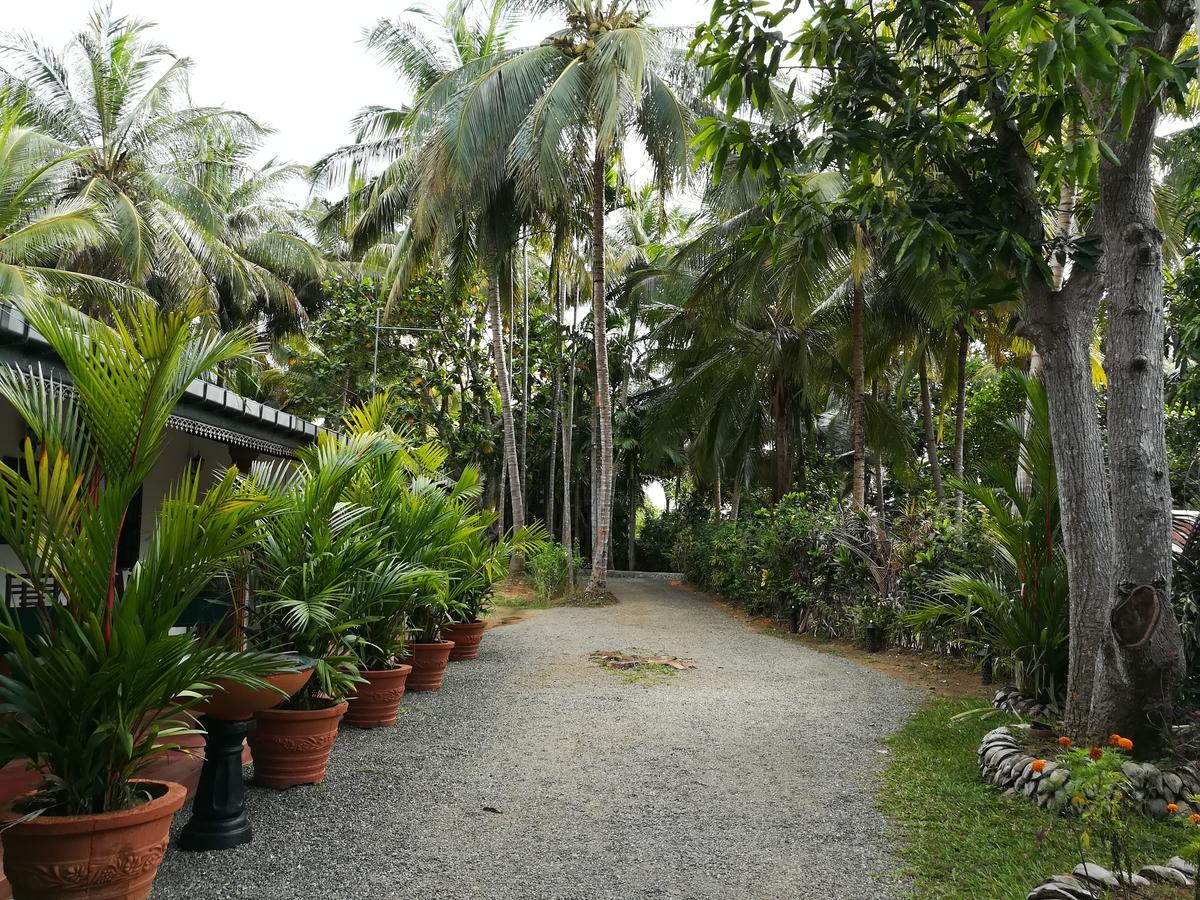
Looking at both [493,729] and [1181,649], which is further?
[493,729]

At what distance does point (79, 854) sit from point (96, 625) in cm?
71

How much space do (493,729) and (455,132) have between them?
9.57m

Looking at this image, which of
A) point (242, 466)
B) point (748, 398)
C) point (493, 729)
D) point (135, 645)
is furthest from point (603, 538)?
point (135, 645)

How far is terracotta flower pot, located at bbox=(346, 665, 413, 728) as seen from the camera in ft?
19.0

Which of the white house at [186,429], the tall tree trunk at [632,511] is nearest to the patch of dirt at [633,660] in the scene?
the white house at [186,429]

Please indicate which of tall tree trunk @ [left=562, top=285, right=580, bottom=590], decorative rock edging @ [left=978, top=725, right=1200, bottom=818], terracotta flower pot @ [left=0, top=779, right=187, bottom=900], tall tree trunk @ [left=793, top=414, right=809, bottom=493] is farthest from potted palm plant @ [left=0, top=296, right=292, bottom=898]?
tall tree trunk @ [left=793, top=414, right=809, bottom=493]

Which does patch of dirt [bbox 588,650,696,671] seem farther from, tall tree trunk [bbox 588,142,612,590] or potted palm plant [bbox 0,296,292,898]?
potted palm plant [bbox 0,296,292,898]

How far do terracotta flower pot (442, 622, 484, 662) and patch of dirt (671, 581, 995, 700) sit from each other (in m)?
4.18

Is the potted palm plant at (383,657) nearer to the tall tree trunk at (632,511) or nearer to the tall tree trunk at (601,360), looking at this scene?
A: the tall tree trunk at (601,360)

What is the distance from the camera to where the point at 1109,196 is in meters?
4.61

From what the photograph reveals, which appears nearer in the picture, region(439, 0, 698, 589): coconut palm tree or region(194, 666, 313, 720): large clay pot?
region(194, 666, 313, 720): large clay pot

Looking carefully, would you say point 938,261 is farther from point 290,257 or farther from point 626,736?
point 290,257

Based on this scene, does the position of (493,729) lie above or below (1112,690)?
below

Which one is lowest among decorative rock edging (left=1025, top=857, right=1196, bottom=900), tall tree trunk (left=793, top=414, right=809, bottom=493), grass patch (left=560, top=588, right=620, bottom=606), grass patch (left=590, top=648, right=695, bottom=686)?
grass patch (left=590, top=648, right=695, bottom=686)
